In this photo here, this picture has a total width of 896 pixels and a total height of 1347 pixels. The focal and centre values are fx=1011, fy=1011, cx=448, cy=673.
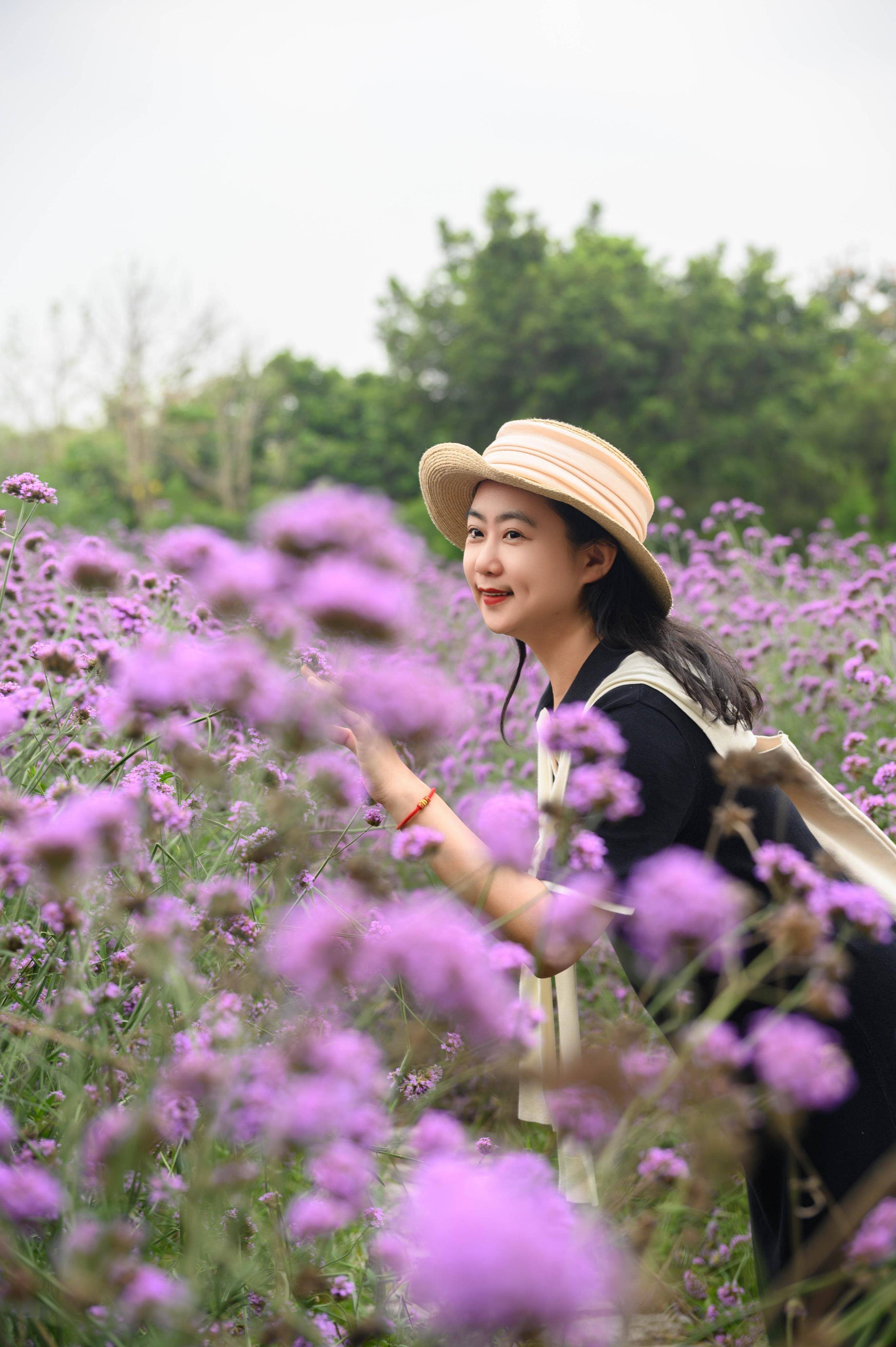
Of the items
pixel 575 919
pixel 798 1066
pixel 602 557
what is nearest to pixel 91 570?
pixel 575 919

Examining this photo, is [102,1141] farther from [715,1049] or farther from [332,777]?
[715,1049]

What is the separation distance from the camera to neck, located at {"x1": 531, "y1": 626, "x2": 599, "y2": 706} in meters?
2.06

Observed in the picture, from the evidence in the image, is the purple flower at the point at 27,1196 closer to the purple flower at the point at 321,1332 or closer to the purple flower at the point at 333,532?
the purple flower at the point at 321,1332

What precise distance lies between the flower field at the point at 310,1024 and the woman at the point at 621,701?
109mm

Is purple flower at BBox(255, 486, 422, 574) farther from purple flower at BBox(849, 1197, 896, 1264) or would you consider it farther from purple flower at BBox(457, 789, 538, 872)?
purple flower at BBox(849, 1197, 896, 1264)

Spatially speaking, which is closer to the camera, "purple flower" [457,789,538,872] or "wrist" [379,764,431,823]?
"purple flower" [457,789,538,872]

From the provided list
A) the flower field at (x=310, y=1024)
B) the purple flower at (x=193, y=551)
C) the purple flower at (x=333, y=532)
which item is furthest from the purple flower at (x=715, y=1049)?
the purple flower at (x=193, y=551)

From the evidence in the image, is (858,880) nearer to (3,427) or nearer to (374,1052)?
(374,1052)

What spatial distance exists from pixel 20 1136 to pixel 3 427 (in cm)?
2532

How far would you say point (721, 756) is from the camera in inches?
66.9

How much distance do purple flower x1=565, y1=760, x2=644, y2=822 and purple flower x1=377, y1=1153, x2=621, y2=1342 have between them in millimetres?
405

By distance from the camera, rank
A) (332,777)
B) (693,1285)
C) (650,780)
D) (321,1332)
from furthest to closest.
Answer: (693,1285) < (650,780) < (321,1332) < (332,777)

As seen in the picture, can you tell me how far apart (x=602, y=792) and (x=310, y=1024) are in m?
0.38

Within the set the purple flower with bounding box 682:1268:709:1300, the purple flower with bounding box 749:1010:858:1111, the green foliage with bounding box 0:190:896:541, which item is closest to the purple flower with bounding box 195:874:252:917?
the purple flower with bounding box 749:1010:858:1111
